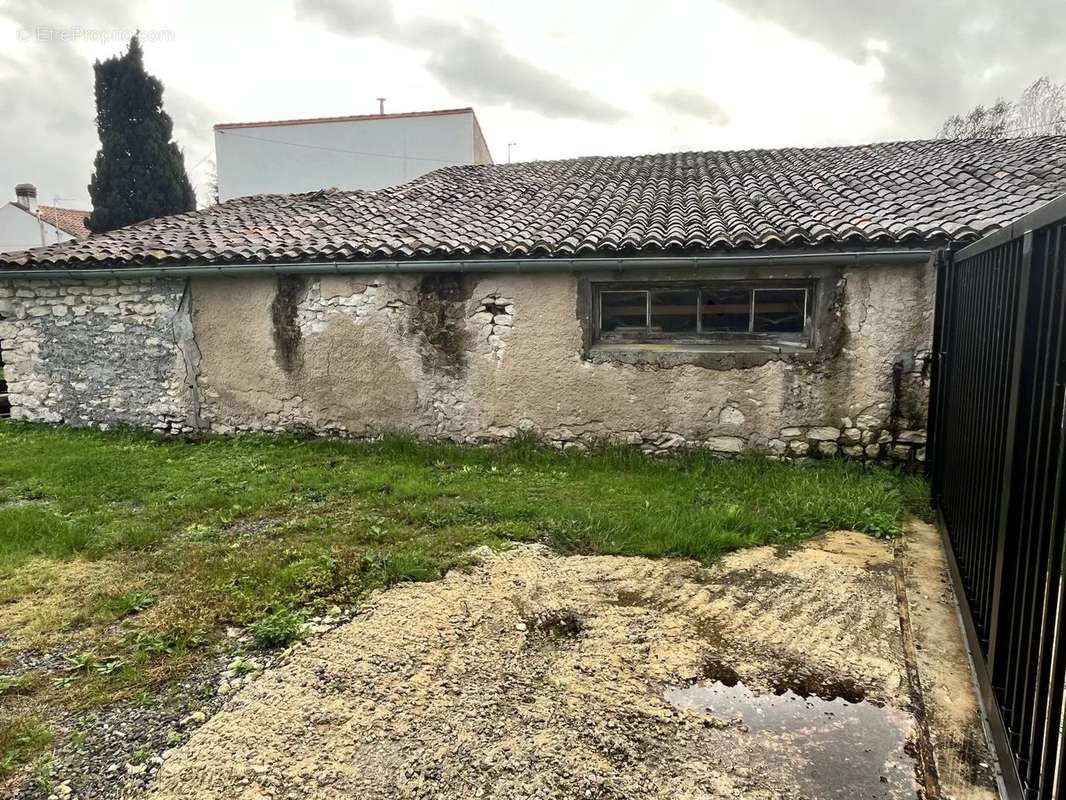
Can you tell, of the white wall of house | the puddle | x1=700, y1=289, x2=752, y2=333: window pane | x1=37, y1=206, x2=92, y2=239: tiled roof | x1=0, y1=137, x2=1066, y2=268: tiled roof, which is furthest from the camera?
the white wall of house

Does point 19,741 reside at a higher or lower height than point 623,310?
lower

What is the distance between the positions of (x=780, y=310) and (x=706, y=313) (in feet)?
2.62

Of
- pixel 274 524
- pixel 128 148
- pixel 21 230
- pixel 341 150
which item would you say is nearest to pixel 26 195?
pixel 21 230

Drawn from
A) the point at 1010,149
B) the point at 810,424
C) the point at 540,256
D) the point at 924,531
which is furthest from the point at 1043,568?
the point at 1010,149

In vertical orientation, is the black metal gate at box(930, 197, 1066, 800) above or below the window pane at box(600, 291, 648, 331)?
below

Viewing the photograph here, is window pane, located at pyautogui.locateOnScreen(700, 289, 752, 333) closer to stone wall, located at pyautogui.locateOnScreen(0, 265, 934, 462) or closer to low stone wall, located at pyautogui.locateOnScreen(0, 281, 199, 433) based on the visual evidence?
stone wall, located at pyautogui.locateOnScreen(0, 265, 934, 462)

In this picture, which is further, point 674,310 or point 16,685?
point 674,310

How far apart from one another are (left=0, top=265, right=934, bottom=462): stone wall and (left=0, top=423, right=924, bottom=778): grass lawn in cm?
42

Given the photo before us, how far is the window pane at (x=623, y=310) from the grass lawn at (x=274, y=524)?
4.89ft

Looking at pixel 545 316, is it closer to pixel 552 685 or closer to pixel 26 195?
pixel 552 685

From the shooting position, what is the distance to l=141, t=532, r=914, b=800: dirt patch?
2.36 m

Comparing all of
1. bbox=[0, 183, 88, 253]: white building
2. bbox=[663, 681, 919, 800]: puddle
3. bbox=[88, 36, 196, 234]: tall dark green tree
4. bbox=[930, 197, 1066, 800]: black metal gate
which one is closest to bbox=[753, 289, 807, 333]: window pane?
bbox=[930, 197, 1066, 800]: black metal gate

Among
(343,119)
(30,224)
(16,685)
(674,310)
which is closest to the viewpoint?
(16,685)

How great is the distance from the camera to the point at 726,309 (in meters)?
7.07
